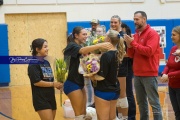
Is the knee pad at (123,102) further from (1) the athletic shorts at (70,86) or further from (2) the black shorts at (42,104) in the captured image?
(2) the black shorts at (42,104)

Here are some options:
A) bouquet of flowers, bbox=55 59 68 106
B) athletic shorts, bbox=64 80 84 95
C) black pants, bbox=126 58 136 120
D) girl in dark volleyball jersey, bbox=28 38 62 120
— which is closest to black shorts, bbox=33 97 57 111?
girl in dark volleyball jersey, bbox=28 38 62 120

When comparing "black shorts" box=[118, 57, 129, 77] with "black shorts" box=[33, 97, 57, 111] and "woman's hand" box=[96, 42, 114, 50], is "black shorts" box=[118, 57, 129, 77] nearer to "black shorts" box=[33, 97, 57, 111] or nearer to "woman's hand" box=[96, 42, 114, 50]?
"woman's hand" box=[96, 42, 114, 50]

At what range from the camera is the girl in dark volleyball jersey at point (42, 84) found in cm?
530

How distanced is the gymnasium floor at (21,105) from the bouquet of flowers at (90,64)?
8.46ft

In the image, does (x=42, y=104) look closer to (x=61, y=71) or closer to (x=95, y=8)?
(x=61, y=71)

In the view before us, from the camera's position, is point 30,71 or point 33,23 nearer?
point 30,71

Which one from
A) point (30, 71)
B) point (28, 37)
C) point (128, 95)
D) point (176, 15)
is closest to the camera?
point (30, 71)

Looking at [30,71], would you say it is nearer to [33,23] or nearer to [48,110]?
[48,110]

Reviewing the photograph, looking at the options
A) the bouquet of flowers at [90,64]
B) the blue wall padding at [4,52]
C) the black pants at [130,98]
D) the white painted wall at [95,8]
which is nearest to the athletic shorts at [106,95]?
the bouquet of flowers at [90,64]

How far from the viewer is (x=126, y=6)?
13984mm

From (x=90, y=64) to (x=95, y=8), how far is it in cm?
867

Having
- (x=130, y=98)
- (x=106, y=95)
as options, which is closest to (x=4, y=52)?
(x=130, y=98)

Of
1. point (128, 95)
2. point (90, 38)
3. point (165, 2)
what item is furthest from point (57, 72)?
point (165, 2)

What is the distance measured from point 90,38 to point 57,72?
0.75 metres
